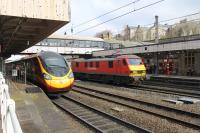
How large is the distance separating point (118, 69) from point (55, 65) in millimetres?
10343

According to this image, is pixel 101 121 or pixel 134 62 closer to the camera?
pixel 101 121

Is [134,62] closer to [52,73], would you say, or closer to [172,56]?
[52,73]

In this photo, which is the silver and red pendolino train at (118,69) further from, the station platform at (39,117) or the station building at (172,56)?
the station platform at (39,117)

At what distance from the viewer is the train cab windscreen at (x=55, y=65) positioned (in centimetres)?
1680

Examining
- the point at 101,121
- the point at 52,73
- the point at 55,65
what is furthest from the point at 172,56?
the point at 101,121

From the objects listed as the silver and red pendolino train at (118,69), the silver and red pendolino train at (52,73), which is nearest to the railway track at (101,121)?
the silver and red pendolino train at (52,73)

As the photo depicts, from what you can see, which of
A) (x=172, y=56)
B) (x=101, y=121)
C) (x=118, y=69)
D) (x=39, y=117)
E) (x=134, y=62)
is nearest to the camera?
(x=39, y=117)

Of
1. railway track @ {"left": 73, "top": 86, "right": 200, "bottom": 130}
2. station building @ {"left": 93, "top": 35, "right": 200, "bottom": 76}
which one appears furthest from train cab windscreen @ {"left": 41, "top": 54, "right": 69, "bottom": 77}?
station building @ {"left": 93, "top": 35, "right": 200, "bottom": 76}

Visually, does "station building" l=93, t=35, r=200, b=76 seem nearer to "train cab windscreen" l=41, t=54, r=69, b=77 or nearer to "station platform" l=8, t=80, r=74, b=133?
"train cab windscreen" l=41, t=54, r=69, b=77

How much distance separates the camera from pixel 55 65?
56.3 feet

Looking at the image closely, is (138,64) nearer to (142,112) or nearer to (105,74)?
(105,74)

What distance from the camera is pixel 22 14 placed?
40.5 ft

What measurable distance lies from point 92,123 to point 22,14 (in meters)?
5.54

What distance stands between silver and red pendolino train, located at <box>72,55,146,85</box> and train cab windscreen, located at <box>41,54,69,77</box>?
8.95 metres
